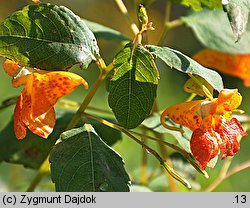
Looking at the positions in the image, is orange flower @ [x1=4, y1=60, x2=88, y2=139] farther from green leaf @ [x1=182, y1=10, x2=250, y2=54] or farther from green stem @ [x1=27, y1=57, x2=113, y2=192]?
green leaf @ [x1=182, y1=10, x2=250, y2=54]

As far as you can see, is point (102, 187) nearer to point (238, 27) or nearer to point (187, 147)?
point (187, 147)

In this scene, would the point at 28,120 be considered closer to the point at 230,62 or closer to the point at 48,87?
the point at 48,87

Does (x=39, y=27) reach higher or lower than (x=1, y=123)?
higher

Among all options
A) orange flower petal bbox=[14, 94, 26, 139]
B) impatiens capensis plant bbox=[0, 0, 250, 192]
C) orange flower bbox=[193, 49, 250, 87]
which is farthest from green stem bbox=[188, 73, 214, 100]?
orange flower bbox=[193, 49, 250, 87]

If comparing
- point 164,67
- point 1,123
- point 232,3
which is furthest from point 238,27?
point 164,67

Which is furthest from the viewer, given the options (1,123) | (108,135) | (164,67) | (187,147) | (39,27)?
(164,67)
